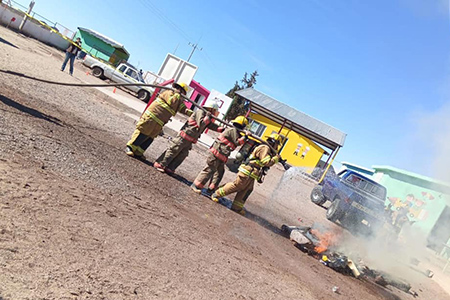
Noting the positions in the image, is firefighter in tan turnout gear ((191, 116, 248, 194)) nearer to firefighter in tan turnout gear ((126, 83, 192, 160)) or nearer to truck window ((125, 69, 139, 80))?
firefighter in tan turnout gear ((126, 83, 192, 160))

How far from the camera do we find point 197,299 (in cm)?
336

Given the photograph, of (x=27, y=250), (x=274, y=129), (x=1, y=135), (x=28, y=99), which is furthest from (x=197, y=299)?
(x=274, y=129)

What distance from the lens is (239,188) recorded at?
312 inches

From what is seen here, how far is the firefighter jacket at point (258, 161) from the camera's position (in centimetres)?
787

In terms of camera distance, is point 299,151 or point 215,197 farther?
point 299,151

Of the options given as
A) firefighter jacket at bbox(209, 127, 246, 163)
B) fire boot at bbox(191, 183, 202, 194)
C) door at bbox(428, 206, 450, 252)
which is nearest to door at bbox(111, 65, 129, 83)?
firefighter jacket at bbox(209, 127, 246, 163)

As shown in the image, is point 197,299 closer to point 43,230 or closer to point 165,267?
point 165,267

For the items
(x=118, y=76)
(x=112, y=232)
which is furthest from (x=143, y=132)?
(x=118, y=76)

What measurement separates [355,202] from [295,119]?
16305 millimetres

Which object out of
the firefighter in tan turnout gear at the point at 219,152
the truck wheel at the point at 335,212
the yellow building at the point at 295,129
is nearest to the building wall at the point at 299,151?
the yellow building at the point at 295,129

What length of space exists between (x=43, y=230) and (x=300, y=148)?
2912 cm

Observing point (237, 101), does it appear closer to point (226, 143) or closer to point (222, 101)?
point (222, 101)

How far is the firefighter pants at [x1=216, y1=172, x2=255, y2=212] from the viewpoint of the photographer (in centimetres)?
790

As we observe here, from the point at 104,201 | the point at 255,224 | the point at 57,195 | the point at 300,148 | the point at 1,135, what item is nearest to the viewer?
the point at 57,195
